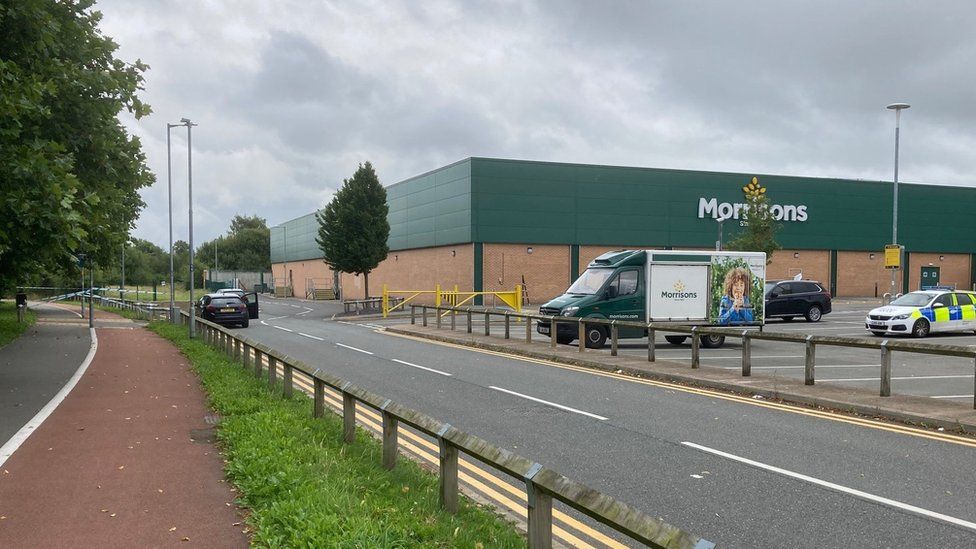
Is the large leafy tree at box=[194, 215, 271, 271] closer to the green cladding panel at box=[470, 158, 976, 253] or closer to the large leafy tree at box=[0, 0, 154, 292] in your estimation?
the green cladding panel at box=[470, 158, 976, 253]

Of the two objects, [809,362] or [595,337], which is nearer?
[809,362]

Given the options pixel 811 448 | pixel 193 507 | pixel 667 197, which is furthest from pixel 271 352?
pixel 667 197

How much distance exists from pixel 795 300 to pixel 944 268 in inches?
1322

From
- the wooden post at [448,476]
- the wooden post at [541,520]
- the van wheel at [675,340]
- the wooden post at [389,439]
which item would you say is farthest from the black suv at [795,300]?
the wooden post at [541,520]

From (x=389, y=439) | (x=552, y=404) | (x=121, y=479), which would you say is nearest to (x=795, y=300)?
(x=552, y=404)

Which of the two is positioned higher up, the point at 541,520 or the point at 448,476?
the point at 541,520

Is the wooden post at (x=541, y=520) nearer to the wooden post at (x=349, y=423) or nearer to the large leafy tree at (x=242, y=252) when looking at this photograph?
the wooden post at (x=349, y=423)

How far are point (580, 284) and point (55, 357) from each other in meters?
13.6

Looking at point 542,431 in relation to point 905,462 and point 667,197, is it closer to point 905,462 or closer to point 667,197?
point 905,462

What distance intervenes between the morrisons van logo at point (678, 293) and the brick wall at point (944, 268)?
42553 mm

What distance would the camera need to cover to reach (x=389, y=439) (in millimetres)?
6387

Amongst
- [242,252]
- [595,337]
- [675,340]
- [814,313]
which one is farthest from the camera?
[242,252]

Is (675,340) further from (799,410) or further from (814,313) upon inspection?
(814,313)

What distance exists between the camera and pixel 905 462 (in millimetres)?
7316
